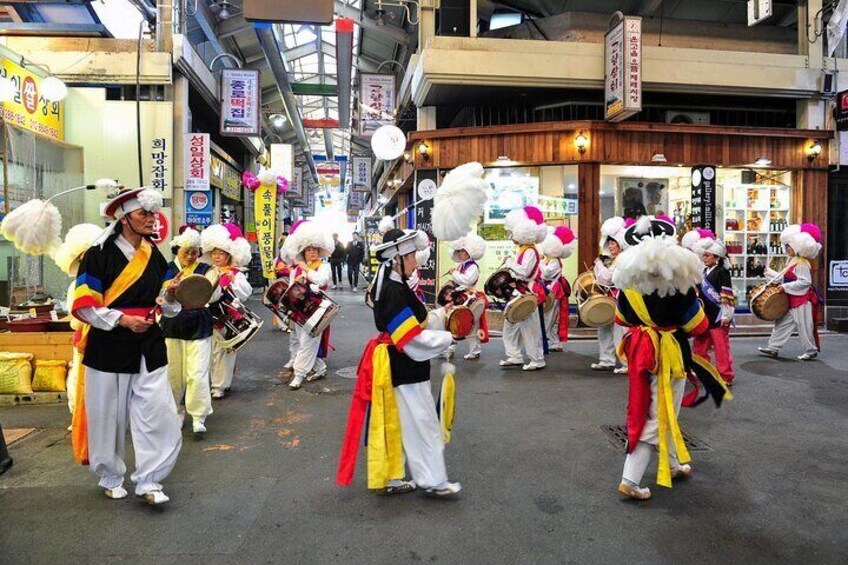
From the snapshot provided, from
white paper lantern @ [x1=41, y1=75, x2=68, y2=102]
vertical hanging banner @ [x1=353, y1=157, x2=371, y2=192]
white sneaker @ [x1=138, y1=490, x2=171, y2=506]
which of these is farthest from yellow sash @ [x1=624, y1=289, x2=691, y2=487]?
vertical hanging banner @ [x1=353, y1=157, x2=371, y2=192]

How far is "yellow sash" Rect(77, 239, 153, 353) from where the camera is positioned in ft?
11.9

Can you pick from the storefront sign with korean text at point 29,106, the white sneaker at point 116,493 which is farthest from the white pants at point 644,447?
the storefront sign with korean text at point 29,106

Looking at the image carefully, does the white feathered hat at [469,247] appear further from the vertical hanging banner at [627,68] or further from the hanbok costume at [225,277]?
the vertical hanging banner at [627,68]

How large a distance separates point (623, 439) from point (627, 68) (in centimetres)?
810

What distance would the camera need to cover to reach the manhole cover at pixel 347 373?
301 inches

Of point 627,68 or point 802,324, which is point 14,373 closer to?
point 802,324

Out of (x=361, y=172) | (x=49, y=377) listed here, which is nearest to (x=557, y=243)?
(x=49, y=377)

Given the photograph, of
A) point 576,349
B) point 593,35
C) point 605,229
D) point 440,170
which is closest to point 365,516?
point 605,229

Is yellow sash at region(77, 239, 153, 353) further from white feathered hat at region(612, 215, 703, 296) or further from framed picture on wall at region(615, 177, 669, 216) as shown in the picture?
framed picture on wall at region(615, 177, 669, 216)

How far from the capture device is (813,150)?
12.0 m

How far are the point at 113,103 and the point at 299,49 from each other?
9.34 meters

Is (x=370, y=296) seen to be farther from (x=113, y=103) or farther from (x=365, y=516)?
(x=113, y=103)

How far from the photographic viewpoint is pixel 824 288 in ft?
40.0

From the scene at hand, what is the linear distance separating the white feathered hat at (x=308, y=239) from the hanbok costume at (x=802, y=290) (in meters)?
6.74
